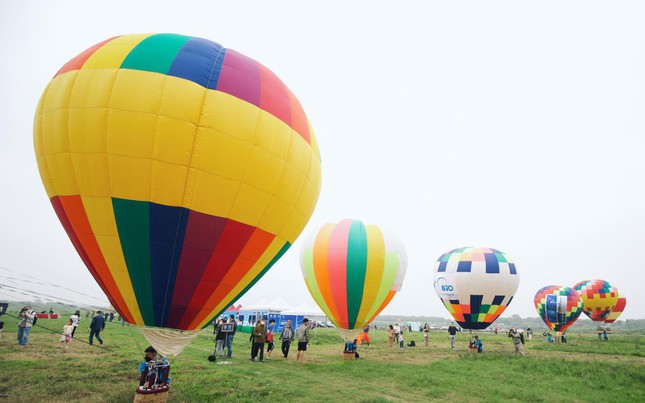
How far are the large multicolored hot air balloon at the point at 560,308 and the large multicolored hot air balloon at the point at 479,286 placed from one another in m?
13.4

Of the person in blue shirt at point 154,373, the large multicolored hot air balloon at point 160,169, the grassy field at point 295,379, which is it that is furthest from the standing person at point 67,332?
the person in blue shirt at point 154,373

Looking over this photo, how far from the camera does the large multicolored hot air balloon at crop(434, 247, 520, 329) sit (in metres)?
18.4

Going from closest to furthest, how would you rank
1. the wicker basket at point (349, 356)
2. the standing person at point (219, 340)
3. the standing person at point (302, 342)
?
1. the standing person at point (219, 340)
2. the standing person at point (302, 342)
3. the wicker basket at point (349, 356)

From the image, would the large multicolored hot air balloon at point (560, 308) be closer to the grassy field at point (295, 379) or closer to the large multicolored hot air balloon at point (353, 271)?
the grassy field at point (295, 379)

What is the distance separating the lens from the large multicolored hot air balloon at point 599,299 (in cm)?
3659

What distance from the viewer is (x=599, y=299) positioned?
3681cm

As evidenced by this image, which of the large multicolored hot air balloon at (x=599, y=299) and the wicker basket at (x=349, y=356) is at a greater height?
the large multicolored hot air balloon at (x=599, y=299)

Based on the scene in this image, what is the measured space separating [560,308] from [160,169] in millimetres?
32789

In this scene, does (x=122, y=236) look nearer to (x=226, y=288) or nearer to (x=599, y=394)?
(x=226, y=288)

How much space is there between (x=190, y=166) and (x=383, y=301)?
11.6 meters

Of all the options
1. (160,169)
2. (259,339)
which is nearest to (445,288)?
(259,339)

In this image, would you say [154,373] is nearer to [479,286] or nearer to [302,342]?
[302,342]

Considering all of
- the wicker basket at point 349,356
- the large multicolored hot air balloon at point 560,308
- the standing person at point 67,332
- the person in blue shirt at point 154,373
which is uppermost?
the large multicolored hot air balloon at point 560,308

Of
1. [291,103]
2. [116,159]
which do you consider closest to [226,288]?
[116,159]
